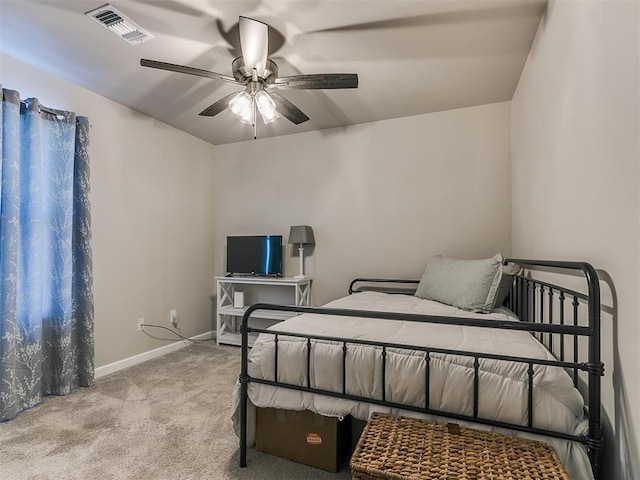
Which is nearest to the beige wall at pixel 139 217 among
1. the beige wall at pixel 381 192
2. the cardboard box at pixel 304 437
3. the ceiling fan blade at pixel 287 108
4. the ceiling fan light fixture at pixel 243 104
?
the beige wall at pixel 381 192

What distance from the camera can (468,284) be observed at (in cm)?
220

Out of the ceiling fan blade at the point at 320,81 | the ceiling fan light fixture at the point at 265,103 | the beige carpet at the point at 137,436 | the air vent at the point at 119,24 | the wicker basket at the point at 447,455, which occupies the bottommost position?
the beige carpet at the point at 137,436

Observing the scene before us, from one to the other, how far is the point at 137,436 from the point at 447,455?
1.67 meters

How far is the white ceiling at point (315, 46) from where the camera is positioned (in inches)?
71.1

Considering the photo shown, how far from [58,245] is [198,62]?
5.36 ft

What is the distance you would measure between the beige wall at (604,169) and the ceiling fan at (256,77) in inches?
39.0

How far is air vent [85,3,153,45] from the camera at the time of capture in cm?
183

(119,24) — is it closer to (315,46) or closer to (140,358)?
(315,46)

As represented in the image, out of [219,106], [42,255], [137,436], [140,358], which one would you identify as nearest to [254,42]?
[219,106]

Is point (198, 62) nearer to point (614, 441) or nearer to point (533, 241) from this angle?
point (533, 241)

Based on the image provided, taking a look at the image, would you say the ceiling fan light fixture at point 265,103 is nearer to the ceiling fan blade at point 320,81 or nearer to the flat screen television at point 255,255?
the ceiling fan blade at point 320,81

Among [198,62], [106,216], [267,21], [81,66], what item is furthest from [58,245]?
[267,21]

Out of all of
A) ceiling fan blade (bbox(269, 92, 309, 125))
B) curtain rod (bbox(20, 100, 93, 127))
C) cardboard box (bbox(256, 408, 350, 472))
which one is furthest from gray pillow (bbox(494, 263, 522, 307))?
curtain rod (bbox(20, 100, 93, 127))

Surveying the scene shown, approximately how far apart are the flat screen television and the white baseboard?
88cm
